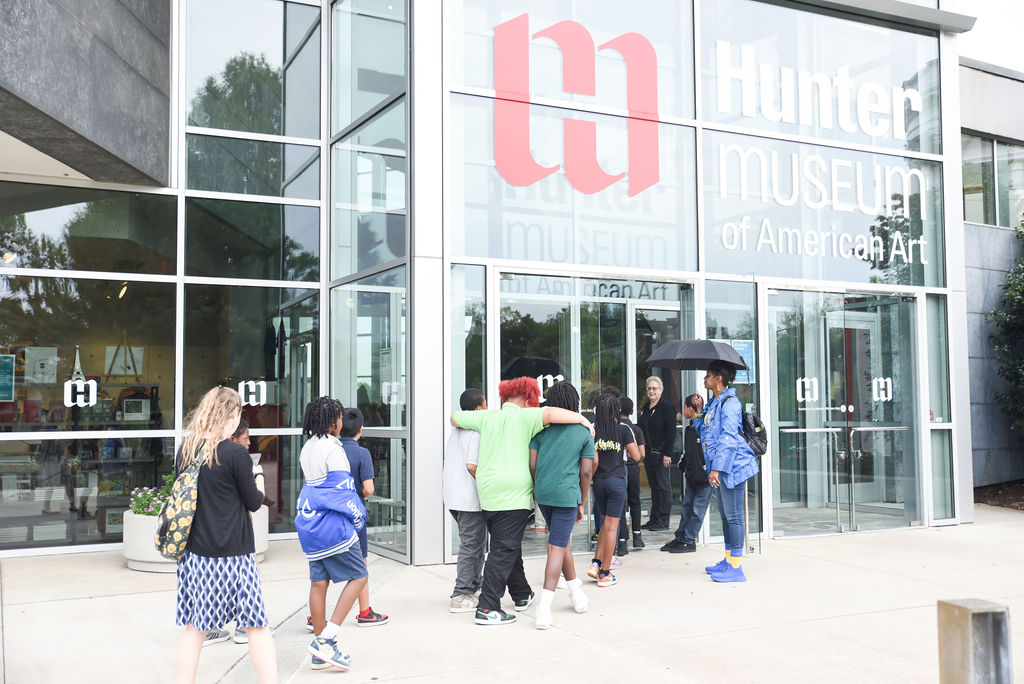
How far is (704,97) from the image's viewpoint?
10.7 m

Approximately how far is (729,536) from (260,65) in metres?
7.73

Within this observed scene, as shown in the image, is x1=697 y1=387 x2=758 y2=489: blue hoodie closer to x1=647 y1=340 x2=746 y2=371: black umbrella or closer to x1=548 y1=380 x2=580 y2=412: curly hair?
x1=647 y1=340 x2=746 y2=371: black umbrella

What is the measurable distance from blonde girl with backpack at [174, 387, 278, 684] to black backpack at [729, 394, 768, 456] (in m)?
4.96

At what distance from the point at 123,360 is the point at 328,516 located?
5692mm

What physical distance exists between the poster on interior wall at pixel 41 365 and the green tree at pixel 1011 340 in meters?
13.6

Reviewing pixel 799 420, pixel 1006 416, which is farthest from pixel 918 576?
pixel 1006 416

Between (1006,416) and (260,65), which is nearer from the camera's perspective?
(260,65)

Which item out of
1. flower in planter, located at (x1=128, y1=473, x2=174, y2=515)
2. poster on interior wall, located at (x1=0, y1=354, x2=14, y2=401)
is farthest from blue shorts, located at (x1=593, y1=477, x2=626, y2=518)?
poster on interior wall, located at (x1=0, y1=354, x2=14, y2=401)

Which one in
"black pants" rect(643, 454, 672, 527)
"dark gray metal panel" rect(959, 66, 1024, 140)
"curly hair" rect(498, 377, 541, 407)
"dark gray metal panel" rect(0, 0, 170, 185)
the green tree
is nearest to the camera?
"curly hair" rect(498, 377, 541, 407)

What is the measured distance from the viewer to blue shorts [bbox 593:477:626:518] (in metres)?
7.77

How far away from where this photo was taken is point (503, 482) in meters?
6.34

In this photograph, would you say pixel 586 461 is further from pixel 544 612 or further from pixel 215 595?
pixel 215 595

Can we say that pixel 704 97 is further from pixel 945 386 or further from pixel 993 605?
pixel 993 605

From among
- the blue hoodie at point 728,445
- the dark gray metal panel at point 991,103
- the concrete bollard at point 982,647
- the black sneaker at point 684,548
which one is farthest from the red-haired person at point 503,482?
the dark gray metal panel at point 991,103
